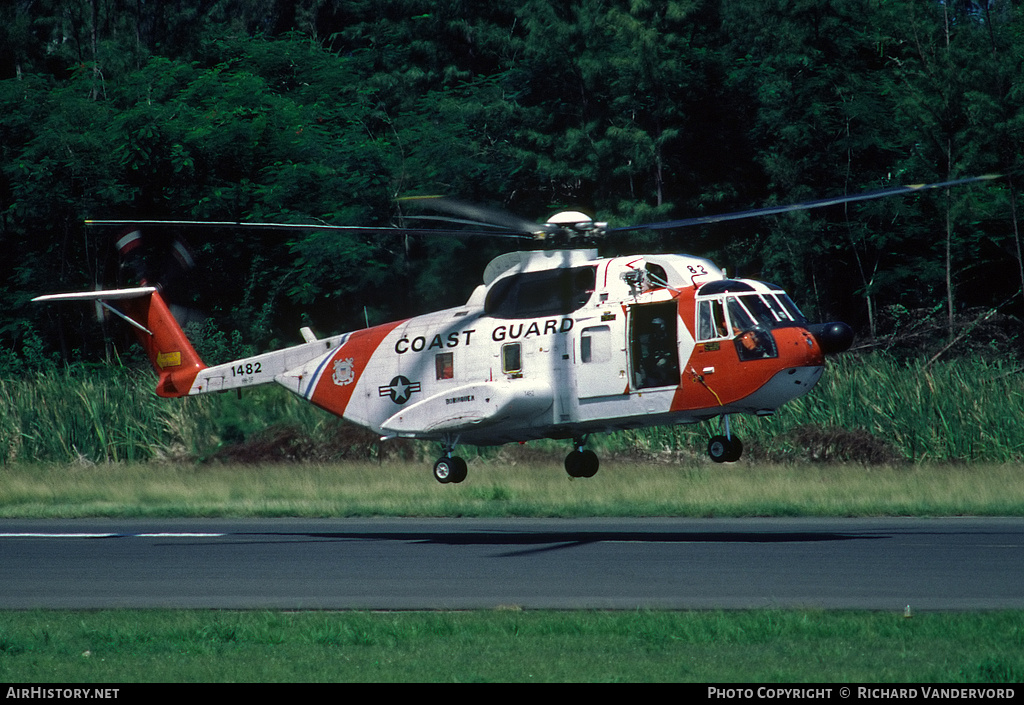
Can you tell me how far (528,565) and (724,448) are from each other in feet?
Answer: 10.0

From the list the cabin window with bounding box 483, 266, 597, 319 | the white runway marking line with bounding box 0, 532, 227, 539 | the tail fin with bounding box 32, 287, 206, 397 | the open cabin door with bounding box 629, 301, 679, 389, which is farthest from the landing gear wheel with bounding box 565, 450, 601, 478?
the tail fin with bounding box 32, 287, 206, 397

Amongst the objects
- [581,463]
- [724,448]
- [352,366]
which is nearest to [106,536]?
[352,366]

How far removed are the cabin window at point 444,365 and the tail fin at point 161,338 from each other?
5484mm

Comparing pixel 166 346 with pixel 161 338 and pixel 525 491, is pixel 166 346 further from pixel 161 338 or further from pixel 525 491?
pixel 525 491

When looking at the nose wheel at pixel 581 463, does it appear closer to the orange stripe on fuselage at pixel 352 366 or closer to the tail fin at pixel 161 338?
the orange stripe on fuselage at pixel 352 366

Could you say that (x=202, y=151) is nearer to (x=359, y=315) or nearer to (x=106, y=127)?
(x=106, y=127)

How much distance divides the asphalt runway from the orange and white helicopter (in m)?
1.70

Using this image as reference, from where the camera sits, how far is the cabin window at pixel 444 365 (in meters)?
20.0

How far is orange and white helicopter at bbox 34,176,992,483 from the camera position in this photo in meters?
17.0

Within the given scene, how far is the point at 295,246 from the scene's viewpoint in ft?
133

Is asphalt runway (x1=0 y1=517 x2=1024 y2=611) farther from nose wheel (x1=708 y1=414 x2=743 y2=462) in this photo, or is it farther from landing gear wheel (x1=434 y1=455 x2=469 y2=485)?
nose wheel (x1=708 y1=414 x2=743 y2=462)

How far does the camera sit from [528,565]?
56.1 feet

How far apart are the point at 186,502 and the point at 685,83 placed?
19310 mm
